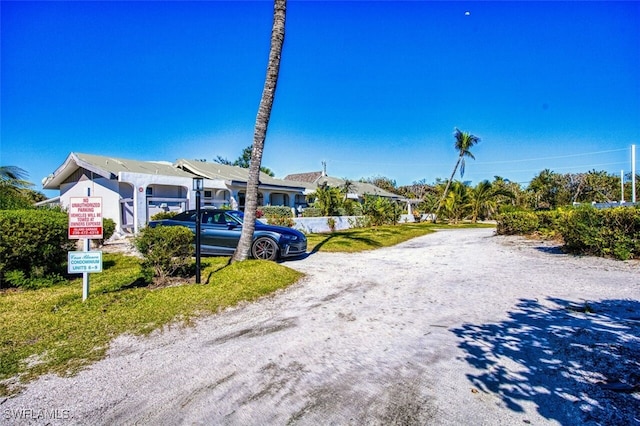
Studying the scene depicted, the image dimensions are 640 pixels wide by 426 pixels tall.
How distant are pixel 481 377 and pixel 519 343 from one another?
1.11 m

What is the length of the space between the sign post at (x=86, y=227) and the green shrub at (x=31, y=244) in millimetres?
1349

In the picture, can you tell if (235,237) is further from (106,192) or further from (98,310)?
(106,192)

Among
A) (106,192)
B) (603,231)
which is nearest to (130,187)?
(106,192)

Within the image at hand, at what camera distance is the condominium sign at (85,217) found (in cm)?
588

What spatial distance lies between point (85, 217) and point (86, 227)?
0.16 m

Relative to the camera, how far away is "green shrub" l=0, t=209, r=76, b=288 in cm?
632

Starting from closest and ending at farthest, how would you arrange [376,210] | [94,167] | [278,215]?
[94,167]
[278,215]
[376,210]

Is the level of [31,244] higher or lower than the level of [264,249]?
higher

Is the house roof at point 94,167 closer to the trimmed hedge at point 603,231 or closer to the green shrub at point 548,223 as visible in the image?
the trimmed hedge at point 603,231

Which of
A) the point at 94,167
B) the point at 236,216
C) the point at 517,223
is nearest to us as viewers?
the point at 236,216

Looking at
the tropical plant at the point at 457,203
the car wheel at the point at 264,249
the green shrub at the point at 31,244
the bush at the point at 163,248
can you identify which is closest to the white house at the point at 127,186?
the green shrub at the point at 31,244

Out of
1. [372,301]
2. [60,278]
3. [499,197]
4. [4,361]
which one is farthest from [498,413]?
[499,197]

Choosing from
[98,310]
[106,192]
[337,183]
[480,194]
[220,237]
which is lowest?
[98,310]

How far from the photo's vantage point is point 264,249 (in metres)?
9.98
